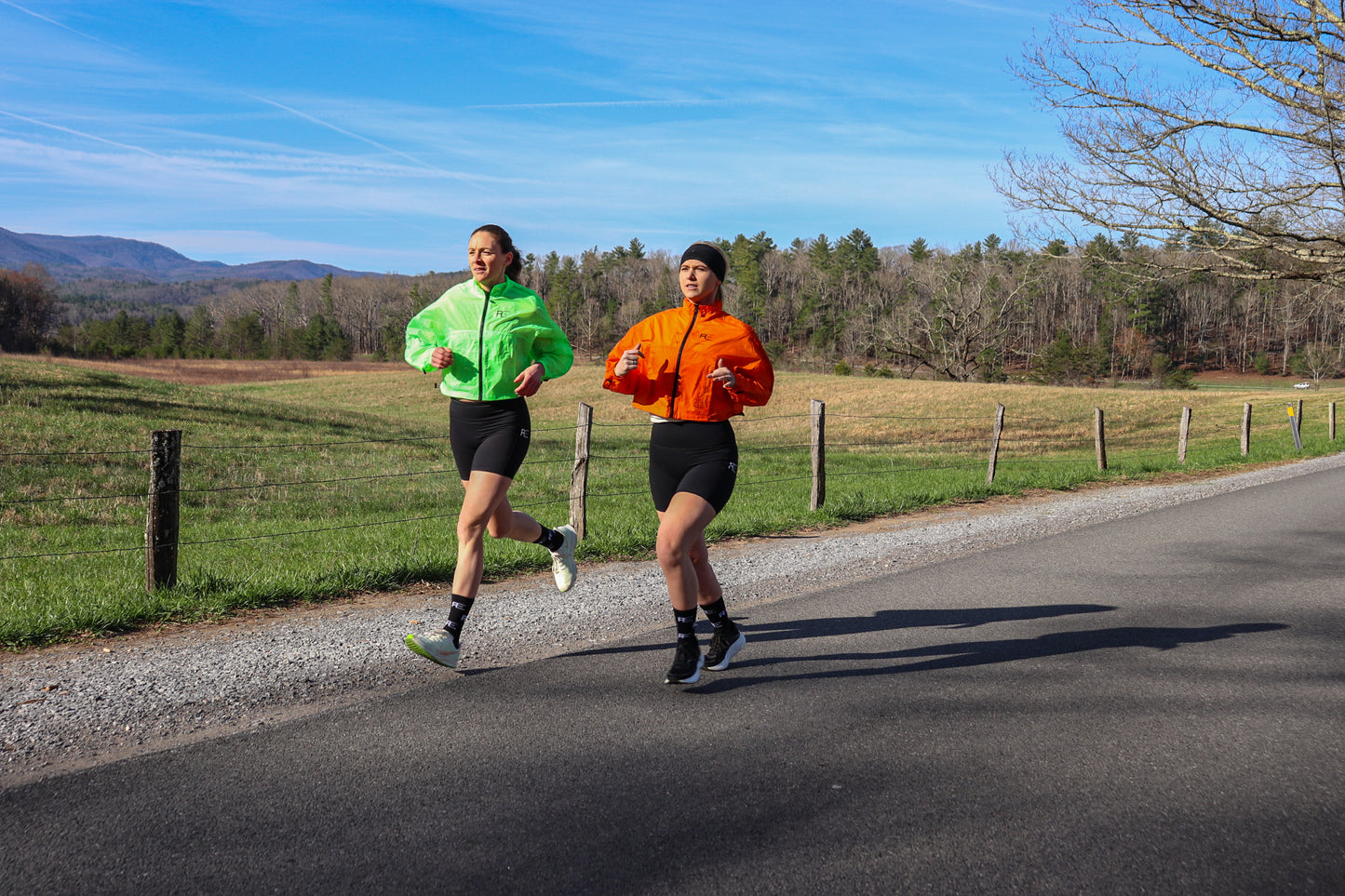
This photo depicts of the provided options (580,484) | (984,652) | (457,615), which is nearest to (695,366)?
(457,615)

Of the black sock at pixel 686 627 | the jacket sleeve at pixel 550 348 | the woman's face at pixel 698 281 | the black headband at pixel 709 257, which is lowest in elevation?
the black sock at pixel 686 627

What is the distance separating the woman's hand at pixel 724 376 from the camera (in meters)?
4.61

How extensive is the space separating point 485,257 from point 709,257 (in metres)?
1.26

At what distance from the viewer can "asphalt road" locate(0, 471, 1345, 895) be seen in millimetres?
A: 2982

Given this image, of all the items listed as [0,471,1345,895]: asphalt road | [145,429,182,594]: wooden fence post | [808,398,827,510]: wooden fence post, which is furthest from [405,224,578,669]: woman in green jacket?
[808,398,827,510]: wooden fence post

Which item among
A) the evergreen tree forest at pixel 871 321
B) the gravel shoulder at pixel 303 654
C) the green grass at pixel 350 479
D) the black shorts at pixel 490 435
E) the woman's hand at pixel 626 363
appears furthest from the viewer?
the evergreen tree forest at pixel 871 321

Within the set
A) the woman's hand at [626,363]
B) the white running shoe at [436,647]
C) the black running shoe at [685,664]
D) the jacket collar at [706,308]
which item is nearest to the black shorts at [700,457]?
the woman's hand at [626,363]

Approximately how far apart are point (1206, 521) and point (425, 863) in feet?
36.2

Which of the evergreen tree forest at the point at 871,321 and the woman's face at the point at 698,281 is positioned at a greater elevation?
the evergreen tree forest at the point at 871,321

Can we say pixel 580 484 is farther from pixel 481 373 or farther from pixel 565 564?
pixel 481 373

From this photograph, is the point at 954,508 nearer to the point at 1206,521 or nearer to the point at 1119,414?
the point at 1206,521

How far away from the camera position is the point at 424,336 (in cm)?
525

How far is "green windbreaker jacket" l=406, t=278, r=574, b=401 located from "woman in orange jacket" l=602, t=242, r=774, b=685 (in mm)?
585

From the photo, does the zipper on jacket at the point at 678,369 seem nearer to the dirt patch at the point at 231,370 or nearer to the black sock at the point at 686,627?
the black sock at the point at 686,627
